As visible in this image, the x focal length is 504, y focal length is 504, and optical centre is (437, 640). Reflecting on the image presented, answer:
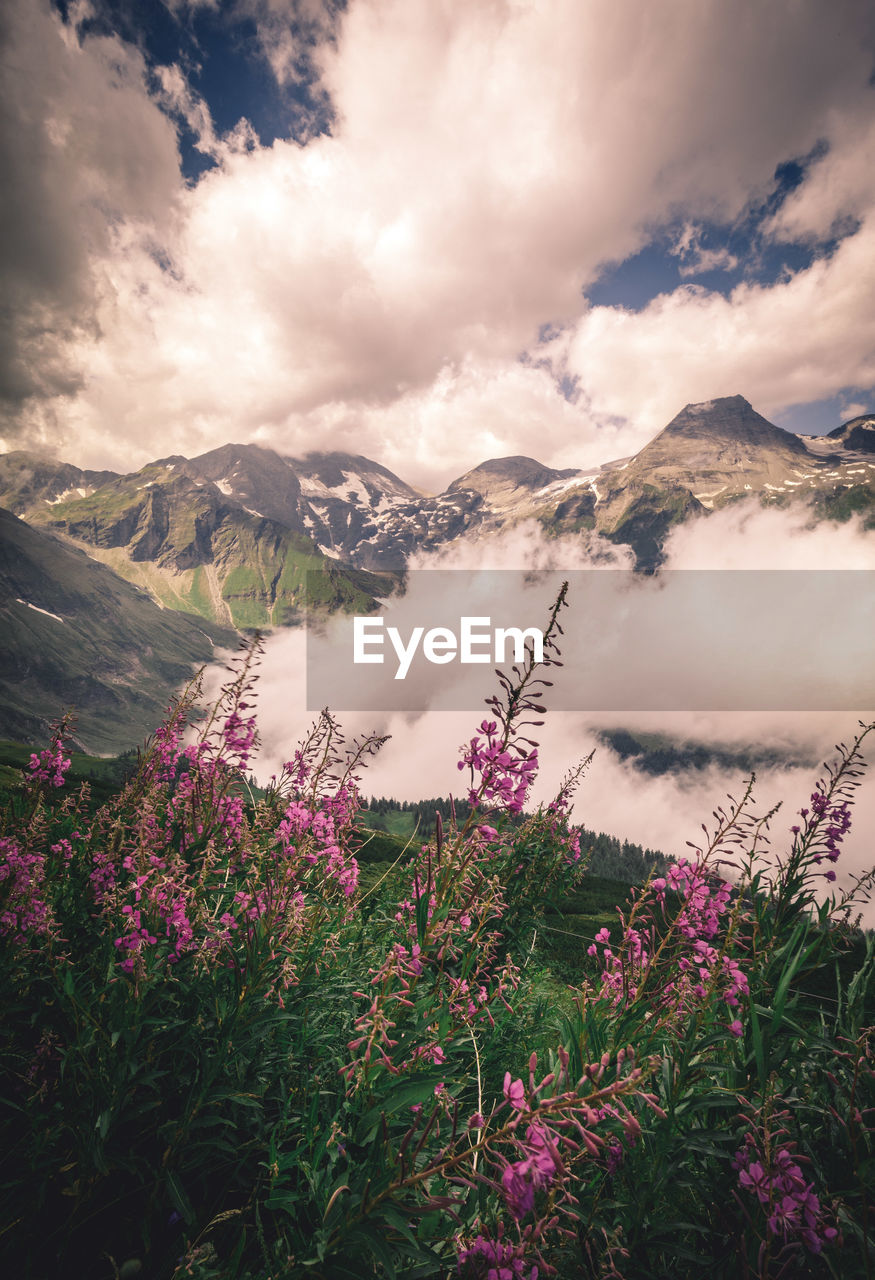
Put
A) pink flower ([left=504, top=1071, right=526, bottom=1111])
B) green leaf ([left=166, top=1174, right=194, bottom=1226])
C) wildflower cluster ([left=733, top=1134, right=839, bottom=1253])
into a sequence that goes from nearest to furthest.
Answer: pink flower ([left=504, top=1071, right=526, bottom=1111]) < wildflower cluster ([left=733, top=1134, right=839, bottom=1253]) < green leaf ([left=166, top=1174, right=194, bottom=1226])

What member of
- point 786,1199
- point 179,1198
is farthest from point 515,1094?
point 179,1198

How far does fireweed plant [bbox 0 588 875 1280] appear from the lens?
271 centimetres

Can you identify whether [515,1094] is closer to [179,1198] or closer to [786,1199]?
[786,1199]

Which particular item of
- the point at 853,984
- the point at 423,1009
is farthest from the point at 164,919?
the point at 853,984

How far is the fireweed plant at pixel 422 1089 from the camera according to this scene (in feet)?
8.90

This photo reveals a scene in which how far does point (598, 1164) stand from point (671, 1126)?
2.94ft

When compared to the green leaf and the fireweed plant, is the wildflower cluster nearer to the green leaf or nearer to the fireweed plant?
the fireweed plant

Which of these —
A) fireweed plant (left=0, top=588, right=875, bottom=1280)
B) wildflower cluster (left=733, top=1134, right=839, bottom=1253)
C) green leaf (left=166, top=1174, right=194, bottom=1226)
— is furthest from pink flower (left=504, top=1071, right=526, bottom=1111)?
green leaf (left=166, top=1174, right=194, bottom=1226)

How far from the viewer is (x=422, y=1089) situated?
2912 millimetres

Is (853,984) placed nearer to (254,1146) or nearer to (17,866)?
(254,1146)

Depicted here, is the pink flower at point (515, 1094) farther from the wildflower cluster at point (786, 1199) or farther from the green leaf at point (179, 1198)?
the green leaf at point (179, 1198)

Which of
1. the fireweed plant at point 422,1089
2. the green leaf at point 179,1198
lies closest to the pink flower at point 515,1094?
the fireweed plant at point 422,1089

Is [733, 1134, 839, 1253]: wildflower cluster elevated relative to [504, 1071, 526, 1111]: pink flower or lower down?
lower down

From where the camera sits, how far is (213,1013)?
4.36 meters
